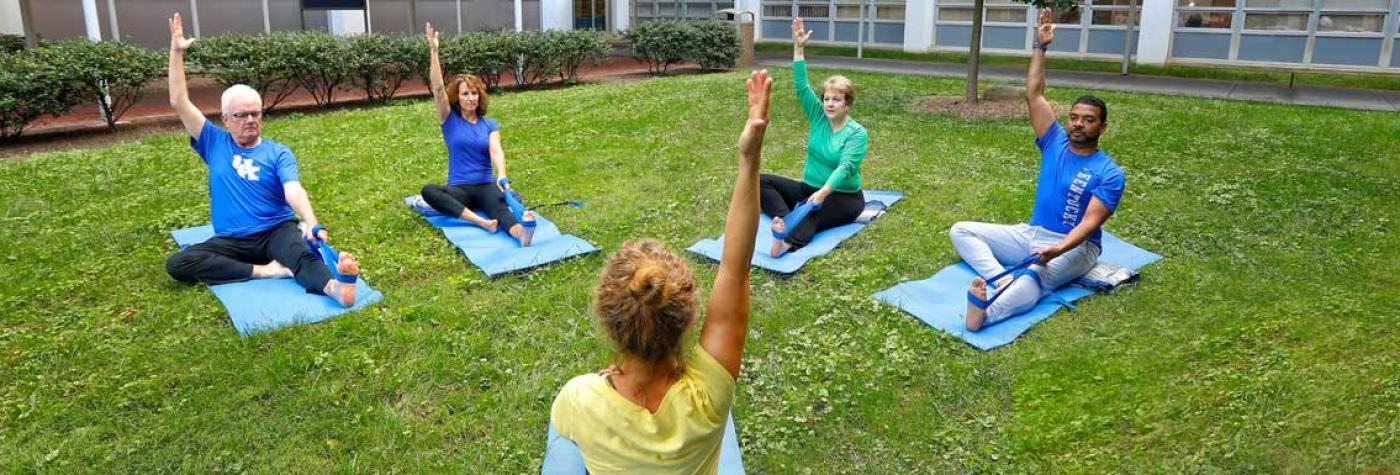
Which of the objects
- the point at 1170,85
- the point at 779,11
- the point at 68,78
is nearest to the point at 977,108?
the point at 1170,85

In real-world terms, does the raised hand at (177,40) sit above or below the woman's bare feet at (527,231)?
above

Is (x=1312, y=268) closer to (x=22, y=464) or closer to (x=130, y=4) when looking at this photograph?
(x=22, y=464)

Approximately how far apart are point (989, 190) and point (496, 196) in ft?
12.6

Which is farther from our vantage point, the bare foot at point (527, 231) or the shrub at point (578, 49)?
the shrub at point (578, 49)

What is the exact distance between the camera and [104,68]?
9.22 m

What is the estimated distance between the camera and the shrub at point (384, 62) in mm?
11617

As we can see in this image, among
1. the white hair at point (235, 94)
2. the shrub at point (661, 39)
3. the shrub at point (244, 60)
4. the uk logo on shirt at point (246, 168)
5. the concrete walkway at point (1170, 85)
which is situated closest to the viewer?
the white hair at point (235, 94)

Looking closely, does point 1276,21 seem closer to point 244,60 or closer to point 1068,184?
point 1068,184

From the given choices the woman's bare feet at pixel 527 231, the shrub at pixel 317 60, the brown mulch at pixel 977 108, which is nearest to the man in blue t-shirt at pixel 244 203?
the woman's bare feet at pixel 527 231

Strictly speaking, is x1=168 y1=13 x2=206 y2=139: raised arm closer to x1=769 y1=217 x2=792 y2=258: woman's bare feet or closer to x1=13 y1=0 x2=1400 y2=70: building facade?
x1=769 y1=217 x2=792 y2=258: woman's bare feet

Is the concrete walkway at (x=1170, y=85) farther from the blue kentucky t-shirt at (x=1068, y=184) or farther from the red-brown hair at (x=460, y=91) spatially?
the red-brown hair at (x=460, y=91)

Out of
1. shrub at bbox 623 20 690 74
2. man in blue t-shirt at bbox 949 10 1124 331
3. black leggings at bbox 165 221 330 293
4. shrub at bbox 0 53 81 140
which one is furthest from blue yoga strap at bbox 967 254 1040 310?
shrub at bbox 623 20 690 74

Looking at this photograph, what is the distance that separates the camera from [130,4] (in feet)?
45.5

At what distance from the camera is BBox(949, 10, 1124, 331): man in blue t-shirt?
4633 mm
